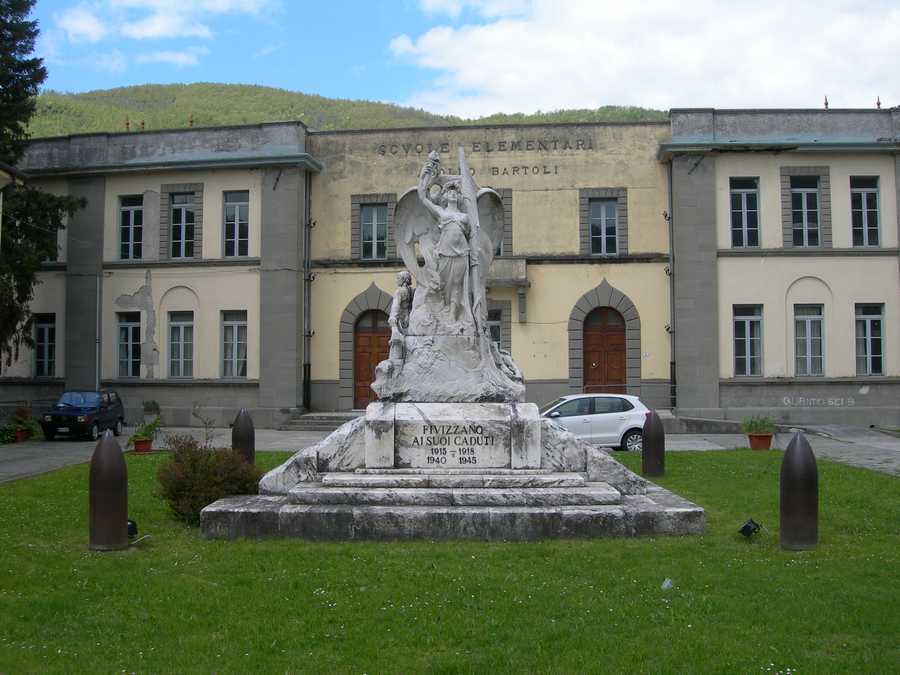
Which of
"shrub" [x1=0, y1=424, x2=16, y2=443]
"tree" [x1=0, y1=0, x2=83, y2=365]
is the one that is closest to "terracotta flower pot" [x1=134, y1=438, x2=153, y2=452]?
"shrub" [x1=0, y1=424, x2=16, y2=443]

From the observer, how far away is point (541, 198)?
27.2 meters

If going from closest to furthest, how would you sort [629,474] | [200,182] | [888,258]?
[629,474] < [888,258] < [200,182]

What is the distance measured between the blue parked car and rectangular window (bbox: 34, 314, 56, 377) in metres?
4.73

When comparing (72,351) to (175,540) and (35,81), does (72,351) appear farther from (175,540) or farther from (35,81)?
(175,540)

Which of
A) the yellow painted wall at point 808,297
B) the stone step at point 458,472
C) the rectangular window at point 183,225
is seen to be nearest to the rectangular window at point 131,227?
the rectangular window at point 183,225

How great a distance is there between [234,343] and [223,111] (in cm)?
4398

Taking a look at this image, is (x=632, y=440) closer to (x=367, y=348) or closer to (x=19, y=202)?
(x=367, y=348)

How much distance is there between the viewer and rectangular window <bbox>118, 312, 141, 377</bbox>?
28062 mm

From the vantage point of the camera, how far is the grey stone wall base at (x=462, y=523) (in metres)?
8.43

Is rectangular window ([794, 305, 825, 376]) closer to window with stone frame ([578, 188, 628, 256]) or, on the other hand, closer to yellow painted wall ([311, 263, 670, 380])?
yellow painted wall ([311, 263, 670, 380])

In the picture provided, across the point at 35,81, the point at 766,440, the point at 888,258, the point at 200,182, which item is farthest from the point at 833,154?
the point at 35,81

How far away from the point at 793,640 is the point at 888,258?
75.8ft

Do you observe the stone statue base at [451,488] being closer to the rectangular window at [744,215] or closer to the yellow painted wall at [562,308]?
the yellow painted wall at [562,308]

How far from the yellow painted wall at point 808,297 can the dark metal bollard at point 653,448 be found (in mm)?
12560
